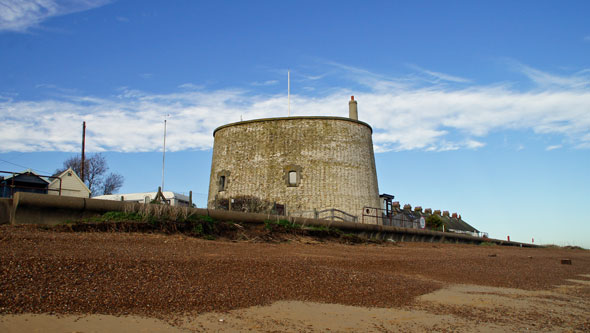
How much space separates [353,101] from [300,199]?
6933mm

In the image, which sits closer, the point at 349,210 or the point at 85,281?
the point at 85,281

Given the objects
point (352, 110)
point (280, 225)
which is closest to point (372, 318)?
point (280, 225)

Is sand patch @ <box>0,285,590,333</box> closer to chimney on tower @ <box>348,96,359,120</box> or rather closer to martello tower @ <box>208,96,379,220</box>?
martello tower @ <box>208,96,379,220</box>

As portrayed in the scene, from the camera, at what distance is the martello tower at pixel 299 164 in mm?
21859

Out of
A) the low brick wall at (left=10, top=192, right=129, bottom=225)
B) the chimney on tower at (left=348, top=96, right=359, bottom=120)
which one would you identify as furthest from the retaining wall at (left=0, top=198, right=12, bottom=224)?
the chimney on tower at (left=348, top=96, right=359, bottom=120)

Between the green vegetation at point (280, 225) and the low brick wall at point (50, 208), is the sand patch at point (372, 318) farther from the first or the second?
the green vegetation at point (280, 225)

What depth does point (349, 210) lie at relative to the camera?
869 inches

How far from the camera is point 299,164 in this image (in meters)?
22.0

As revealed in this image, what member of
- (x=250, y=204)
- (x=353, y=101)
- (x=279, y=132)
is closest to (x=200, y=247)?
(x=250, y=204)

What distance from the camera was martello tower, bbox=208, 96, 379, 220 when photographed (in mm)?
21859

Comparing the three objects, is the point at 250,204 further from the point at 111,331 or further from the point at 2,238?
the point at 111,331

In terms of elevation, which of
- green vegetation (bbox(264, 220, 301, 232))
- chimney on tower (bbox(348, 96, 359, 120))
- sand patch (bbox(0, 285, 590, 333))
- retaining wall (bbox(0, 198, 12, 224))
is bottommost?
sand patch (bbox(0, 285, 590, 333))

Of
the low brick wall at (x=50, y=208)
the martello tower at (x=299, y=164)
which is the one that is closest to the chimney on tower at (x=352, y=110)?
the martello tower at (x=299, y=164)

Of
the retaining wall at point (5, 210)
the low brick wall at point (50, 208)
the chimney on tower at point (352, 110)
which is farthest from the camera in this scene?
the chimney on tower at point (352, 110)
